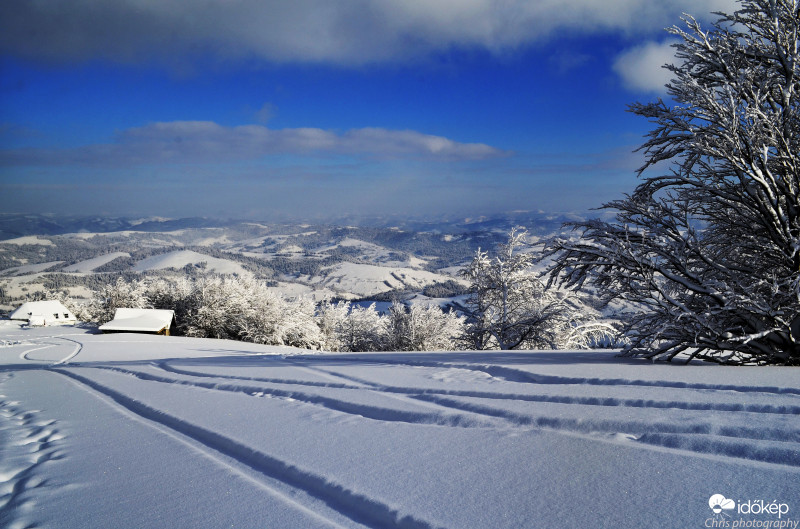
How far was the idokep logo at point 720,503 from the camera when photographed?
1969mm

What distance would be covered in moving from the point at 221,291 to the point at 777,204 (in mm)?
A: 34018

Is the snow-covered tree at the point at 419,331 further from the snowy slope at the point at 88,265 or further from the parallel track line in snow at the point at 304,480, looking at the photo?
the snowy slope at the point at 88,265

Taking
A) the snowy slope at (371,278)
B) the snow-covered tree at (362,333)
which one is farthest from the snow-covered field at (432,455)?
the snowy slope at (371,278)

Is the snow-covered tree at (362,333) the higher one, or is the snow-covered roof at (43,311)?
the snow-covered tree at (362,333)

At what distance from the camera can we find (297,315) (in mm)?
34031

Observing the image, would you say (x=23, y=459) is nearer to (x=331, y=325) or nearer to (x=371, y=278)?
(x=331, y=325)

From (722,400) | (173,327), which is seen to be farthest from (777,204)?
(173,327)

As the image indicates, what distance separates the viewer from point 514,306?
61.9 feet

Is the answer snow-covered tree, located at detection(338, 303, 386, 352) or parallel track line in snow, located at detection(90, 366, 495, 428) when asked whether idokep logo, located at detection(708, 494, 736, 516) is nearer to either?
parallel track line in snow, located at detection(90, 366, 495, 428)

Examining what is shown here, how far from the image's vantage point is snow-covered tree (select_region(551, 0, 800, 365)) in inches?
220

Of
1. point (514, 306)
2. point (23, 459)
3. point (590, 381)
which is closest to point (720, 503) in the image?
point (590, 381)

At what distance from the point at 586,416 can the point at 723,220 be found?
5100 millimetres

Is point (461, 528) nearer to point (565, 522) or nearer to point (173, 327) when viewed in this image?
point (565, 522)

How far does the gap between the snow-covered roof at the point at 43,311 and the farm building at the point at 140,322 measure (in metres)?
34.4
